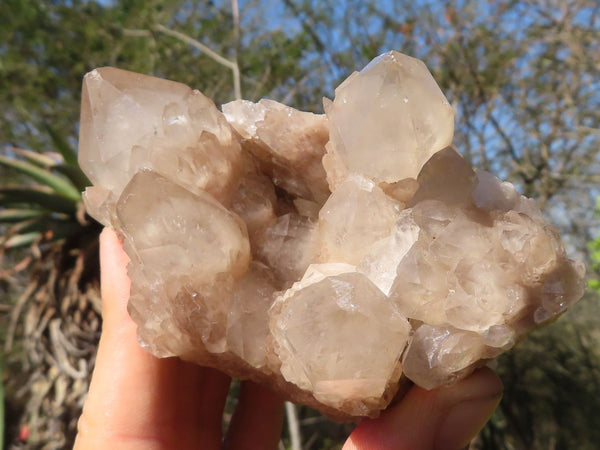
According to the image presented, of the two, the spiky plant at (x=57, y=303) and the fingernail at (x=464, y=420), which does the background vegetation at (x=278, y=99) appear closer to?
the spiky plant at (x=57, y=303)

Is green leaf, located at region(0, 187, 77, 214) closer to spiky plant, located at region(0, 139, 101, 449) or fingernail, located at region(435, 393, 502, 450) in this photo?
spiky plant, located at region(0, 139, 101, 449)

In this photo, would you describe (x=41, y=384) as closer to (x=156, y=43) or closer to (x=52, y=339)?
(x=52, y=339)

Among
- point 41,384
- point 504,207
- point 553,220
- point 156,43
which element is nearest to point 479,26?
point 553,220

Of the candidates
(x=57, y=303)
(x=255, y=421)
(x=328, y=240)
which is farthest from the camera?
(x=57, y=303)

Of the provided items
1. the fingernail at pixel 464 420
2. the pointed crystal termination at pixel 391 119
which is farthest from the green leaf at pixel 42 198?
the fingernail at pixel 464 420

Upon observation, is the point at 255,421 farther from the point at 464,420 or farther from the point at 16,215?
the point at 16,215

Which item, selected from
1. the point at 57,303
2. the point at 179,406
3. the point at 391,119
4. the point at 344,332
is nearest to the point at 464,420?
the point at 344,332
